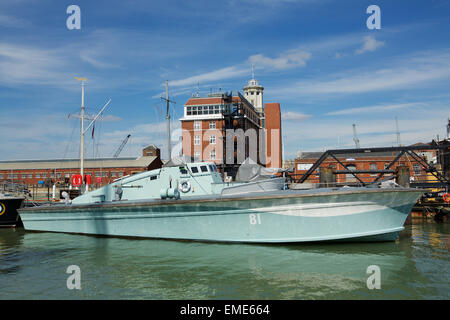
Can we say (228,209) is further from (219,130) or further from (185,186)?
(219,130)

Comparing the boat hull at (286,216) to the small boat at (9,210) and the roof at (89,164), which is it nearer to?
the small boat at (9,210)

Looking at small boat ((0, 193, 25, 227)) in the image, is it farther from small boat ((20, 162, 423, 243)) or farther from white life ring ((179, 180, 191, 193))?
white life ring ((179, 180, 191, 193))

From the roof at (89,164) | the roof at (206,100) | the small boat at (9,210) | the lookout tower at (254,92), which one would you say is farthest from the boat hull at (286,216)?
the lookout tower at (254,92)

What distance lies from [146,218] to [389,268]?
1004cm

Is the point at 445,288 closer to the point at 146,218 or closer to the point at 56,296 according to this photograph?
the point at 56,296

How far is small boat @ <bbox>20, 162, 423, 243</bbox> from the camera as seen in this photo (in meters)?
12.3

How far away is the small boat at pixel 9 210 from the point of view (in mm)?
20969

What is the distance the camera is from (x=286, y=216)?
12539 millimetres

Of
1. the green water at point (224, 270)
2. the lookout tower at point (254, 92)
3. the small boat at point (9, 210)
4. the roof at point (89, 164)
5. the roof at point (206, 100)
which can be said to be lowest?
the green water at point (224, 270)

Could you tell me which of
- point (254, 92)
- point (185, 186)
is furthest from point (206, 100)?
point (254, 92)

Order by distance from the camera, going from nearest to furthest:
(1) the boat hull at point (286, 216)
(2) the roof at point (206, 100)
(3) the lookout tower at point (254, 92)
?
1. (1) the boat hull at point (286, 216)
2. (2) the roof at point (206, 100)
3. (3) the lookout tower at point (254, 92)

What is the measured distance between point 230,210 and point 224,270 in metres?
3.48

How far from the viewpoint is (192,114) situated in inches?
1937

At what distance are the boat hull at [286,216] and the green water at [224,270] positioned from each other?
46 cm
